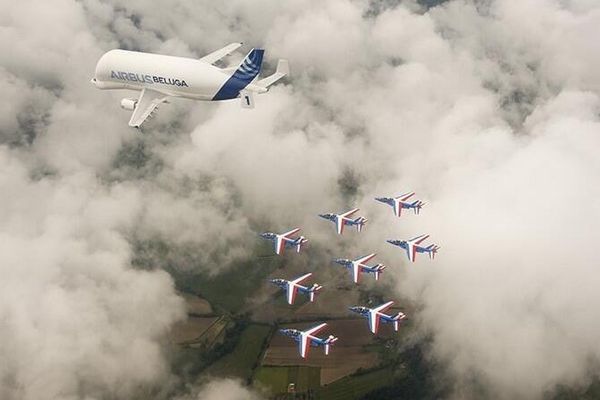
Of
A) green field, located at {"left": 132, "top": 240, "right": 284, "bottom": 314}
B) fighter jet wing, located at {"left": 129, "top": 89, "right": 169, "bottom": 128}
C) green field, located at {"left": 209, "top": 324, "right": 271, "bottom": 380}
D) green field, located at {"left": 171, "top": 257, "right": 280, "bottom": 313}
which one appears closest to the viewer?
fighter jet wing, located at {"left": 129, "top": 89, "right": 169, "bottom": 128}

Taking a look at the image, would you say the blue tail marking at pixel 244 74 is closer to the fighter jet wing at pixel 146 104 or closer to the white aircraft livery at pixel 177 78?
the white aircraft livery at pixel 177 78

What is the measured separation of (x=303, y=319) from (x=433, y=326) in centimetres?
3933

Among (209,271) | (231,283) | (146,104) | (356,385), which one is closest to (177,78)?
(146,104)

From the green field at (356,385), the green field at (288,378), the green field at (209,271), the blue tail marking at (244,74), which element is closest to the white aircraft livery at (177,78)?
the blue tail marking at (244,74)

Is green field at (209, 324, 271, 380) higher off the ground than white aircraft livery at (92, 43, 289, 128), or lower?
lower

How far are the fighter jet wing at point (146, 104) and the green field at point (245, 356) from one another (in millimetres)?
77511

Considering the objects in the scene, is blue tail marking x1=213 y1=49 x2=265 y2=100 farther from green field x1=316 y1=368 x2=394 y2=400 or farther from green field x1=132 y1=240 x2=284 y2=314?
green field x1=316 y1=368 x2=394 y2=400

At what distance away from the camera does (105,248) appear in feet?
579

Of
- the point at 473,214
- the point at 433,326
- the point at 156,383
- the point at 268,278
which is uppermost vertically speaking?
the point at 473,214

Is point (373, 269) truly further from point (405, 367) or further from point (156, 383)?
point (156, 383)

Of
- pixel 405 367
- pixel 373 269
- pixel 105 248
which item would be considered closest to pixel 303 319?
pixel 405 367

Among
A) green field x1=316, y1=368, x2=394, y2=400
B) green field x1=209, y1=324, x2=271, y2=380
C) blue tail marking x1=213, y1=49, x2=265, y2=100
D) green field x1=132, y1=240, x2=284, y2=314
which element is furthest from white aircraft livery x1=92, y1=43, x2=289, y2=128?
green field x1=316, y1=368, x2=394, y2=400

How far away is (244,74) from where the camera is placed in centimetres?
10488

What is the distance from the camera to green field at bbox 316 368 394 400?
468 feet
